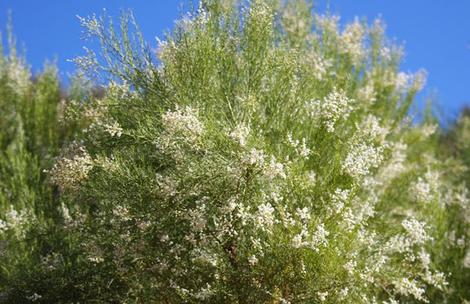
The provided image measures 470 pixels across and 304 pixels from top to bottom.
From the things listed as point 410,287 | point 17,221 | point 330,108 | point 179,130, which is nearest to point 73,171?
point 179,130

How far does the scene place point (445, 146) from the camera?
15219 mm

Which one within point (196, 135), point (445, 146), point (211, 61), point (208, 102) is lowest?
point (196, 135)

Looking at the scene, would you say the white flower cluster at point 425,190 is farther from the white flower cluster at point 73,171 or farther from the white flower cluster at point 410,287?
the white flower cluster at point 73,171

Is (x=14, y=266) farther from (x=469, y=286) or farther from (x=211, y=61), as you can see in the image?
(x=469, y=286)

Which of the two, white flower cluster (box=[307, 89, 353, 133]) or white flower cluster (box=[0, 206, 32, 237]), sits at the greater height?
white flower cluster (box=[307, 89, 353, 133])

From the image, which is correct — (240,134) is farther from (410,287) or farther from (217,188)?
(410,287)

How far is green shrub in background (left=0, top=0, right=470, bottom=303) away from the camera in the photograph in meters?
4.92

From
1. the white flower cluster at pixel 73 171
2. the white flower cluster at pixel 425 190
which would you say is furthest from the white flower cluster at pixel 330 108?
the white flower cluster at pixel 73 171

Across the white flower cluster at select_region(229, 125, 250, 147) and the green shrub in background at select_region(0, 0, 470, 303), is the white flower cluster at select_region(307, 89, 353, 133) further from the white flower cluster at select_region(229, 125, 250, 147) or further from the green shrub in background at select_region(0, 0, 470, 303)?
the white flower cluster at select_region(229, 125, 250, 147)

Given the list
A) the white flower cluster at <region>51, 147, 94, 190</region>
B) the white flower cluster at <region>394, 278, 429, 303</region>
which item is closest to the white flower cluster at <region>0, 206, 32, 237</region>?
the white flower cluster at <region>51, 147, 94, 190</region>

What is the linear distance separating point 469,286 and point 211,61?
4441 millimetres

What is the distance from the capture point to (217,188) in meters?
5.05

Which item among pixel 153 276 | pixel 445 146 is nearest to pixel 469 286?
pixel 153 276

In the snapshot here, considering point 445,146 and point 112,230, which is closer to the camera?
point 112,230
